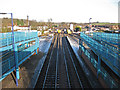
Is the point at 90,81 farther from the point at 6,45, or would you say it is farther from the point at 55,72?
the point at 6,45

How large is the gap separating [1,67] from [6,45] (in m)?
1.44

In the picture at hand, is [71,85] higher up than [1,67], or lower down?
lower down

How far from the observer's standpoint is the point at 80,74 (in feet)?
35.0

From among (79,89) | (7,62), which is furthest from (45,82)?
(7,62)

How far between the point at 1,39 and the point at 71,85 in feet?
19.0

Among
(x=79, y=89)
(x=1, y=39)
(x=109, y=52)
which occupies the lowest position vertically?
(x=79, y=89)

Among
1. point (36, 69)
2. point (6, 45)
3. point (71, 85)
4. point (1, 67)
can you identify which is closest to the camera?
point (1, 67)

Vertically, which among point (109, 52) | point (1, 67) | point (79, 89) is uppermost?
point (109, 52)

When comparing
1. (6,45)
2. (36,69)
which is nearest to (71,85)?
(36,69)

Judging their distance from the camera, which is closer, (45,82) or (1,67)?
(1,67)

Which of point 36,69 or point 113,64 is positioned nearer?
point 113,64

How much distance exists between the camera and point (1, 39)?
756cm

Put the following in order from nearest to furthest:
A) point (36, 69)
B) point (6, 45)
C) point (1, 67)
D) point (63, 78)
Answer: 1. point (1, 67)
2. point (6, 45)
3. point (63, 78)
4. point (36, 69)

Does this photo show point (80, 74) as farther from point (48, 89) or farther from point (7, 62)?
point (7, 62)
